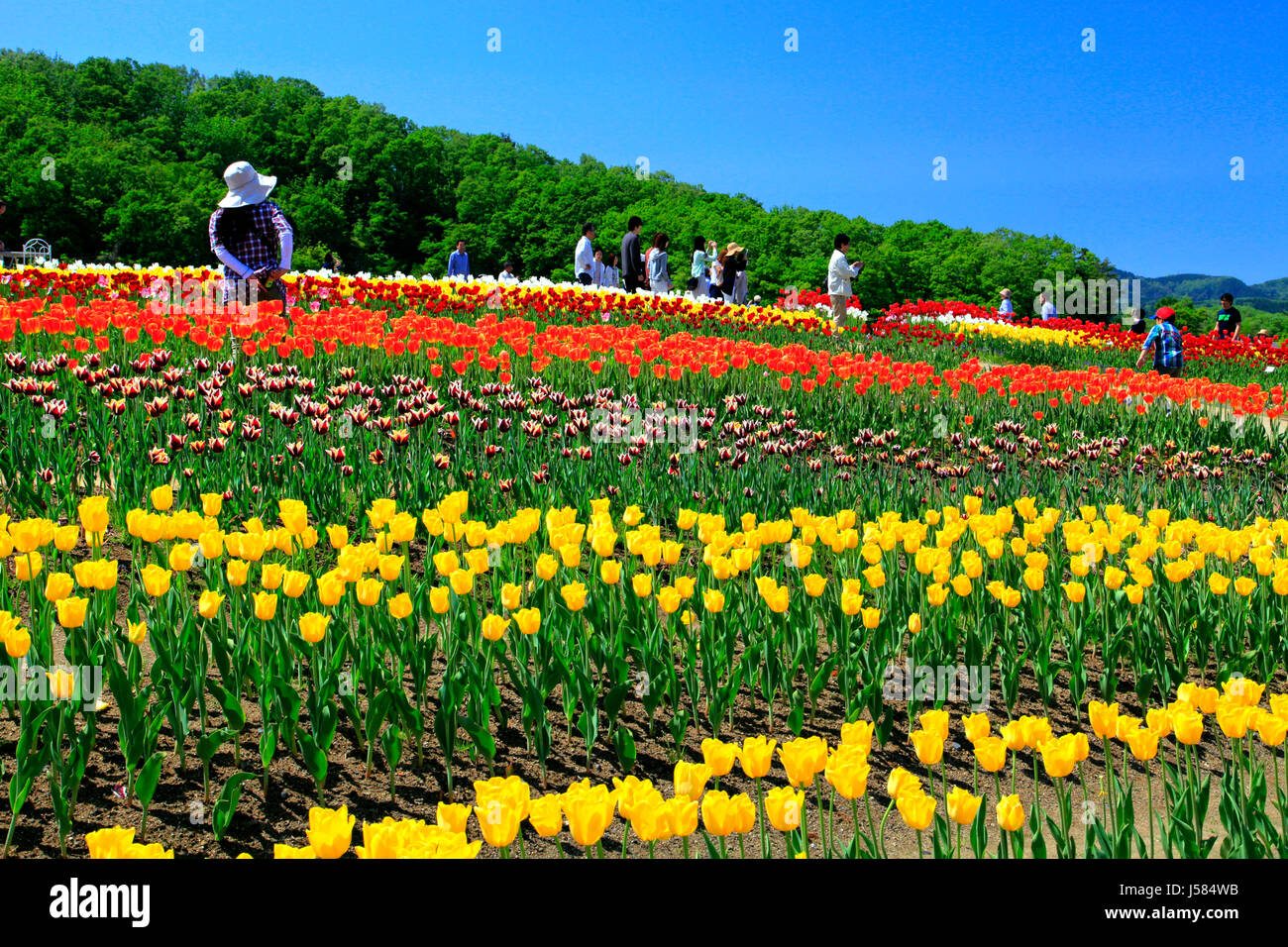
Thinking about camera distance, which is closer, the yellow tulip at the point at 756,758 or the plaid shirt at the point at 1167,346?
the yellow tulip at the point at 756,758

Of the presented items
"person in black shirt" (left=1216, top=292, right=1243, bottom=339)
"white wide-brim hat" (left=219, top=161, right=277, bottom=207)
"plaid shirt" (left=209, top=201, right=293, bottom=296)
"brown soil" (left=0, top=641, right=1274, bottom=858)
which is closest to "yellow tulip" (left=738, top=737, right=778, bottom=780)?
"brown soil" (left=0, top=641, right=1274, bottom=858)

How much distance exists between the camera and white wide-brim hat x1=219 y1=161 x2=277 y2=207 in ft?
27.4

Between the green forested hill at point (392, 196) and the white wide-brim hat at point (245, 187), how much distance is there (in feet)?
123

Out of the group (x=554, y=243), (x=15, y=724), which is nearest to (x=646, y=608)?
(x=15, y=724)

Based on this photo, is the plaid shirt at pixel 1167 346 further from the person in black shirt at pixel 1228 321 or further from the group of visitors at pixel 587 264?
the person in black shirt at pixel 1228 321

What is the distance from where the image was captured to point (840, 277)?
16.9 metres

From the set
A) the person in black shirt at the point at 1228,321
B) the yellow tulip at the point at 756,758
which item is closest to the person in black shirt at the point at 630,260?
the person in black shirt at the point at 1228,321

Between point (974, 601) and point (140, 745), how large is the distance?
9.88 ft

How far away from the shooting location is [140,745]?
2771 millimetres

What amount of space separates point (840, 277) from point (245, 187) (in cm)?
1069

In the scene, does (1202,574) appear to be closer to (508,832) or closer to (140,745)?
(508,832)

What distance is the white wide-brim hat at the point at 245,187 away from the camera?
8.34m

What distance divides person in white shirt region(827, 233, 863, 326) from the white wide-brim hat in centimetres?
982

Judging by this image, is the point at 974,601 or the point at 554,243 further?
the point at 554,243
